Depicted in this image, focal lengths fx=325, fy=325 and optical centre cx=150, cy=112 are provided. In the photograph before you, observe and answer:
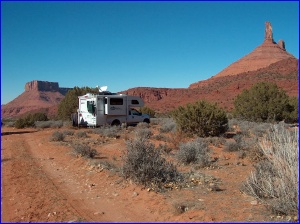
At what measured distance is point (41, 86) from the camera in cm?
13325

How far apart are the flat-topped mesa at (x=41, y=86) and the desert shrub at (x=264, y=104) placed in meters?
117

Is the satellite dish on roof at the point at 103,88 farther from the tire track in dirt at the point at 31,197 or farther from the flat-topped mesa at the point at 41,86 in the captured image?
the flat-topped mesa at the point at 41,86

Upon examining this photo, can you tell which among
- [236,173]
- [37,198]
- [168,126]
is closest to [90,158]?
[37,198]

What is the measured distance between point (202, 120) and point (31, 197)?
11.0m

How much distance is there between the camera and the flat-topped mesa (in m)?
132

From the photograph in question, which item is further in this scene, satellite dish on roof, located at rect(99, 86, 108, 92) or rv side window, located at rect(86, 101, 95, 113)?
satellite dish on roof, located at rect(99, 86, 108, 92)

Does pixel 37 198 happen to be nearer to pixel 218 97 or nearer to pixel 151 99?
pixel 218 97

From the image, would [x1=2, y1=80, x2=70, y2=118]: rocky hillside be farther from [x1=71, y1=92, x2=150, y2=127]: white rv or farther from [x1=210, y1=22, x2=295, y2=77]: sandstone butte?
[x1=71, y1=92, x2=150, y2=127]: white rv

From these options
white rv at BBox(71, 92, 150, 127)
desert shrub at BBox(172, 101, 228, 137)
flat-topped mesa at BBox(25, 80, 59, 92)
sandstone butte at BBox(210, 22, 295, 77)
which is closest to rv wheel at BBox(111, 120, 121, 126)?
white rv at BBox(71, 92, 150, 127)

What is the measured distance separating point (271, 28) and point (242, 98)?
97.9 m

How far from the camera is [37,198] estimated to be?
6.53 metres

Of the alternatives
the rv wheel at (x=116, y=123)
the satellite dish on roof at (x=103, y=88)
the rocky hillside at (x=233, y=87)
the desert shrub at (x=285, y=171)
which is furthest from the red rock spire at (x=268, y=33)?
the desert shrub at (x=285, y=171)

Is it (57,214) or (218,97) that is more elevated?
(218,97)

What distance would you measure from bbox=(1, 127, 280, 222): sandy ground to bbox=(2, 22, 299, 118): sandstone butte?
4891 centimetres
